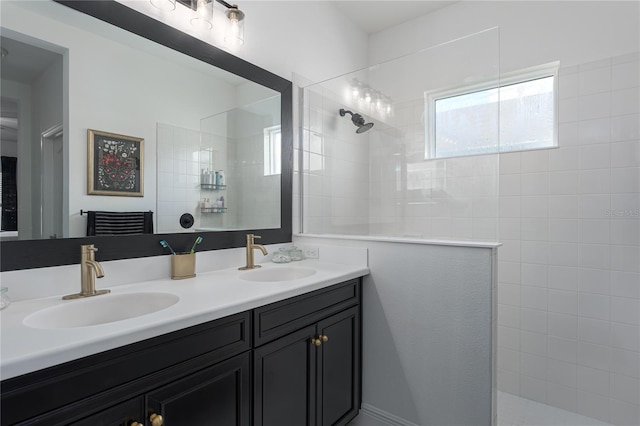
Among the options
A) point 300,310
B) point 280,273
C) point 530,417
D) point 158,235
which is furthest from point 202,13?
point 530,417

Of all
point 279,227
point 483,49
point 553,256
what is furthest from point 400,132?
point 553,256

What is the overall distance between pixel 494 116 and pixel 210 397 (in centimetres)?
185

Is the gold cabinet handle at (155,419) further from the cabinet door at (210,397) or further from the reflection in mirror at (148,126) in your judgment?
the reflection in mirror at (148,126)

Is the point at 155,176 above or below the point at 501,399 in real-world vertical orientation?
above

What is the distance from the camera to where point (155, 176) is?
1.49m

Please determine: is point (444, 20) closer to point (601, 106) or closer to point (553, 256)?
point (601, 106)

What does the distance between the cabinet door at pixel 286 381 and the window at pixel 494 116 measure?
136 cm

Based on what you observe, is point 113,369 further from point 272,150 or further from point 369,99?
point 369,99

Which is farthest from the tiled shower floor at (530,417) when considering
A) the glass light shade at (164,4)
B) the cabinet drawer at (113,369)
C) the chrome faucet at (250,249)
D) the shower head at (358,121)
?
the glass light shade at (164,4)

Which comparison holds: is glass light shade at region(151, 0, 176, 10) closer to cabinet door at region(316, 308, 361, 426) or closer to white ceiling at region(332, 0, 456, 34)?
white ceiling at region(332, 0, 456, 34)

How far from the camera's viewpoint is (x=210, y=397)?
1054 millimetres

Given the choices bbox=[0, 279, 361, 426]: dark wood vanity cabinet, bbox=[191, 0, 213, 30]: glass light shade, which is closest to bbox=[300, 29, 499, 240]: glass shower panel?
bbox=[0, 279, 361, 426]: dark wood vanity cabinet

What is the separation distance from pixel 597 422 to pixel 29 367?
2730 millimetres

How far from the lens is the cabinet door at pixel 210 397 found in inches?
37.3
